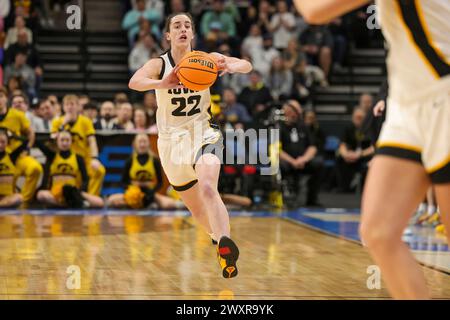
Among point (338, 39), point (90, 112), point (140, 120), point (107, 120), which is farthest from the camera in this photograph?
point (338, 39)

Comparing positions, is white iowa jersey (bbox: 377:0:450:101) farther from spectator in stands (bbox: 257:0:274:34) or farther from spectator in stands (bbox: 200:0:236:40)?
spectator in stands (bbox: 257:0:274:34)

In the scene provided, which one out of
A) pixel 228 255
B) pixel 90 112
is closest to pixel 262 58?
pixel 90 112

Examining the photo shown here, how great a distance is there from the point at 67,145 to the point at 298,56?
5788 mm

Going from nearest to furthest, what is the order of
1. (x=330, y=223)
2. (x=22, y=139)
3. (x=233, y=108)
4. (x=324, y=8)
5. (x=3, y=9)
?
(x=324, y=8) < (x=330, y=223) < (x=22, y=139) < (x=233, y=108) < (x=3, y=9)

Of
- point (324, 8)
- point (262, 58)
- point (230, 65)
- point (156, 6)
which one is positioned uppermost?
point (156, 6)

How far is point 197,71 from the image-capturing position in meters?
6.06

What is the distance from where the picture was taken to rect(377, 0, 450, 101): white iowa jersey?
343 cm

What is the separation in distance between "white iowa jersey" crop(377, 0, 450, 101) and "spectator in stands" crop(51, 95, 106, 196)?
9.08m

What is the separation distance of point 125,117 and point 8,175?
203 centimetres

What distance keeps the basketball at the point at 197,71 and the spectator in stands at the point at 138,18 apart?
32.8 ft

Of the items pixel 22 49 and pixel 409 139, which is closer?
pixel 409 139

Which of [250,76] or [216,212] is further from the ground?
[250,76]

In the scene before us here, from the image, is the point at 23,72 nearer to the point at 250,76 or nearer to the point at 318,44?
the point at 250,76

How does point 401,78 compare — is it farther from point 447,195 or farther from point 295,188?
point 295,188
